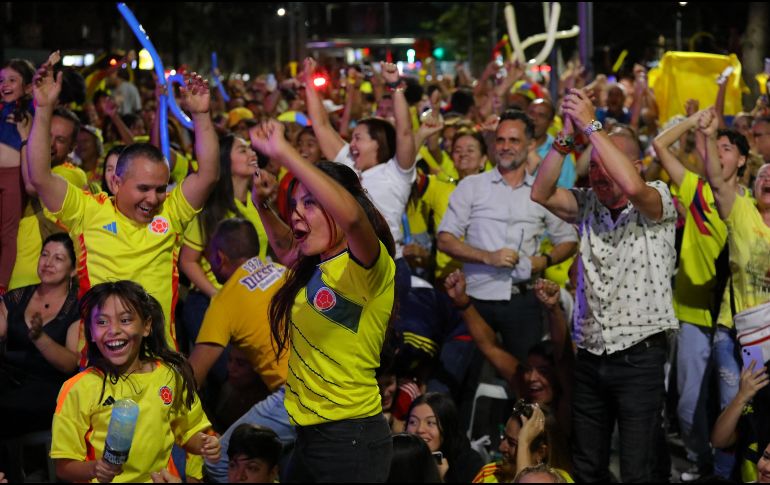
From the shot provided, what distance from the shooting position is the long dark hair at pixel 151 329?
5.06 meters

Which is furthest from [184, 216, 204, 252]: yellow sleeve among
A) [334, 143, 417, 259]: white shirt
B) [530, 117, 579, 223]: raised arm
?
[530, 117, 579, 223]: raised arm

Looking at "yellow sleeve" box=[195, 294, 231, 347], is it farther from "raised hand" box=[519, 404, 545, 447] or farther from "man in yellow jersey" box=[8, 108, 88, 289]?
"raised hand" box=[519, 404, 545, 447]

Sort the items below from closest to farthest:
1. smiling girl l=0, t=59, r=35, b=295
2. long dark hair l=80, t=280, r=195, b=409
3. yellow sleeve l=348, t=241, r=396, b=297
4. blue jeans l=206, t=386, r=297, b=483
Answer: yellow sleeve l=348, t=241, r=396, b=297
long dark hair l=80, t=280, r=195, b=409
blue jeans l=206, t=386, r=297, b=483
smiling girl l=0, t=59, r=35, b=295

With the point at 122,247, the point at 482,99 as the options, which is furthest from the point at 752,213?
the point at 482,99

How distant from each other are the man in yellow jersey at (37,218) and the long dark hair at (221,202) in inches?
36.0

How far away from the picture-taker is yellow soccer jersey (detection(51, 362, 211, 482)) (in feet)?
15.8

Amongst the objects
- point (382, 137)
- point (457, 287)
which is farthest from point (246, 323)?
point (382, 137)

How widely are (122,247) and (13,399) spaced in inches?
51.9

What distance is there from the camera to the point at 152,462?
4.94 meters

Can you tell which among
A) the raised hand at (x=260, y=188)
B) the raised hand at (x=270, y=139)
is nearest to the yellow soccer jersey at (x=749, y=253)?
the raised hand at (x=260, y=188)

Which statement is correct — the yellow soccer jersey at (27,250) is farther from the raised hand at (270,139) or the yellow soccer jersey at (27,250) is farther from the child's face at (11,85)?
the raised hand at (270,139)

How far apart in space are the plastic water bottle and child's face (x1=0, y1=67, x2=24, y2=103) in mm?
3197

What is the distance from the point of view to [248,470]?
6078 mm

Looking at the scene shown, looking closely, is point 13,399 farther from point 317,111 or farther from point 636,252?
point 636,252
